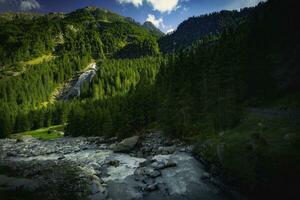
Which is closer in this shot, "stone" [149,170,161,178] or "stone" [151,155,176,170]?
"stone" [149,170,161,178]

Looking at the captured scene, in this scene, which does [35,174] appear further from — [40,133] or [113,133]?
[40,133]

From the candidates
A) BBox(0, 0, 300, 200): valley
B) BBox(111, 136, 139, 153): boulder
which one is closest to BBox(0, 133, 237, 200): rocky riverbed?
BBox(111, 136, 139, 153): boulder

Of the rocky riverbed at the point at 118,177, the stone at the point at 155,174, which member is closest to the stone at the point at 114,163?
the rocky riverbed at the point at 118,177

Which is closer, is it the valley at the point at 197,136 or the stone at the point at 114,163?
the valley at the point at 197,136

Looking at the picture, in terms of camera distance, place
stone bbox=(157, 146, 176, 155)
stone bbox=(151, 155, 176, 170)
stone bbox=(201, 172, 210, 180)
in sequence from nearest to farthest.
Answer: stone bbox=(201, 172, 210, 180), stone bbox=(151, 155, 176, 170), stone bbox=(157, 146, 176, 155)

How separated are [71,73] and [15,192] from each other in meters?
155

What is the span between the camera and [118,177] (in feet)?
106

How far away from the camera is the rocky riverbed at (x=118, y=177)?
84.5ft

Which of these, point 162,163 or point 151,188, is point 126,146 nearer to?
point 162,163

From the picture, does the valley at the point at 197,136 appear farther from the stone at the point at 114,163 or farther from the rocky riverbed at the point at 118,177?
the rocky riverbed at the point at 118,177

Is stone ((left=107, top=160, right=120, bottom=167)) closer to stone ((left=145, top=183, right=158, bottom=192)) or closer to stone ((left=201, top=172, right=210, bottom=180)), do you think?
stone ((left=145, top=183, right=158, bottom=192))

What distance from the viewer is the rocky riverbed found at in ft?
84.5

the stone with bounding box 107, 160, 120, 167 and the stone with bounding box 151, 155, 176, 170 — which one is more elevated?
the stone with bounding box 151, 155, 176, 170

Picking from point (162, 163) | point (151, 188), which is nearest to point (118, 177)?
point (162, 163)
